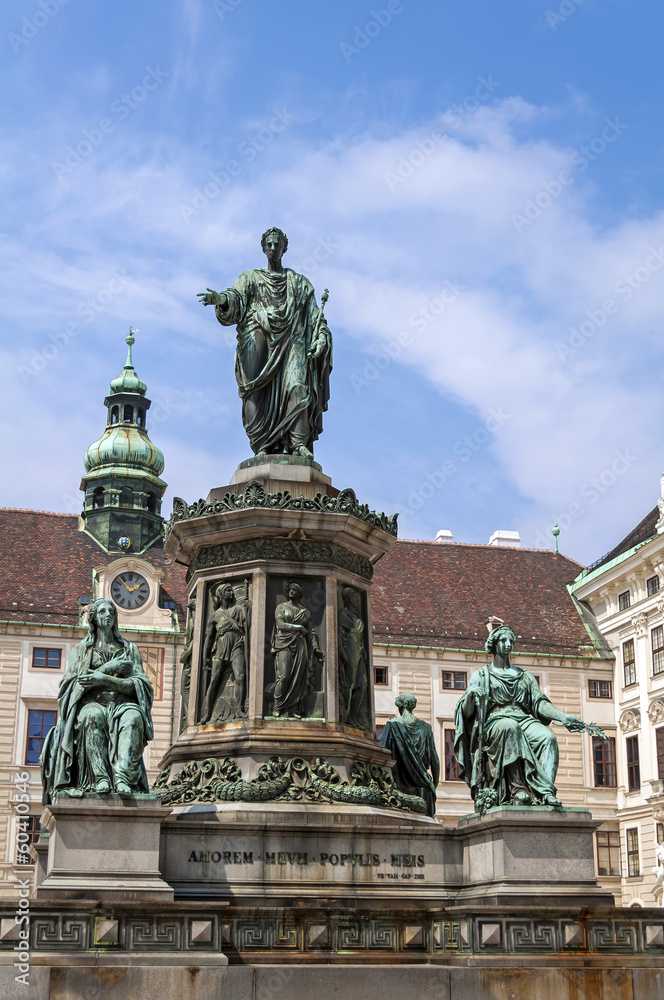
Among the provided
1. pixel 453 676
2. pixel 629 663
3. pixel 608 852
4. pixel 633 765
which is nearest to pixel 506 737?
pixel 453 676

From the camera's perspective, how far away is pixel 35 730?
5041 centimetres

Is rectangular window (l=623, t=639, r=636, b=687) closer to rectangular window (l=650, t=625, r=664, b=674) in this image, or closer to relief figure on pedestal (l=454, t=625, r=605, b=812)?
rectangular window (l=650, t=625, r=664, b=674)

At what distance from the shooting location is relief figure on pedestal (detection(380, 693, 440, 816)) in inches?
581

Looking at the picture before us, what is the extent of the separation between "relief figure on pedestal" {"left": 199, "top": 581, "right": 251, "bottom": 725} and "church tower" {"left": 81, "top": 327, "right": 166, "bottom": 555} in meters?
43.3

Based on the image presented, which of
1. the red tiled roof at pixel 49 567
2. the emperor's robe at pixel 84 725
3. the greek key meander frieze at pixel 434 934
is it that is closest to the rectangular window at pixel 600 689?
the red tiled roof at pixel 49 567

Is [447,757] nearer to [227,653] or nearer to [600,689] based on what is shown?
[600,689]

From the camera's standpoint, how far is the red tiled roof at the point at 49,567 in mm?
51531

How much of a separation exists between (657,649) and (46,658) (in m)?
23.9

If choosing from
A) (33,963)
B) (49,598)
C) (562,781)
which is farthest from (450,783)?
(33,963)

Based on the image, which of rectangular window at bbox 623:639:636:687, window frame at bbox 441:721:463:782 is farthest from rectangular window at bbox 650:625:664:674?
window frame at bbox 441:721:463:782

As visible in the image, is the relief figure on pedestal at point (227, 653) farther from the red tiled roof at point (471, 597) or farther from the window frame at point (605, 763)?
the window frame at point (605, 763)

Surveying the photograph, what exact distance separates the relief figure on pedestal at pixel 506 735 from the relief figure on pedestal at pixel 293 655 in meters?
1.61

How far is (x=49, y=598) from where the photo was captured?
171 feet

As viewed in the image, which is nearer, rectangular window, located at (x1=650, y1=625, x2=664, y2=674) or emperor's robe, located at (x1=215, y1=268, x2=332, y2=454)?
emperor's robe, located at (x1=215, y1=268, x2=332, y2=454)
